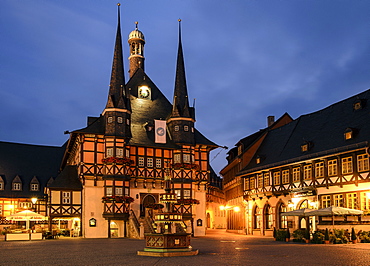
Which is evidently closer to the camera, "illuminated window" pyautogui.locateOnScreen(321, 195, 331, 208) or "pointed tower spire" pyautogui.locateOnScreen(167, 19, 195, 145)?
"illuminated window" pyautogui.locateOnScreen(321, 195, 331, 208)

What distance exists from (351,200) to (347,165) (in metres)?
2.50

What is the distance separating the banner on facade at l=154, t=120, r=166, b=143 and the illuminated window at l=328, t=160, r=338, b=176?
18705 mm

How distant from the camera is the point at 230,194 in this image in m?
60.8

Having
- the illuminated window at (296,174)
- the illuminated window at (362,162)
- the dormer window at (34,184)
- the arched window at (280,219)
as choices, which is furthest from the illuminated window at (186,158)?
the dormer window at (34,184)

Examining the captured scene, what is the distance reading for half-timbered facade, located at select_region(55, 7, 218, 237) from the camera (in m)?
46.2

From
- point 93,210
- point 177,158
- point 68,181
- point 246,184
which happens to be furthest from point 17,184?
point 246,184

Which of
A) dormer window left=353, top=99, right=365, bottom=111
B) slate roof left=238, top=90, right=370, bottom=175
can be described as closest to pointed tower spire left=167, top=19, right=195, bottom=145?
slate roof left=238, top=90, right=370, bottom=175

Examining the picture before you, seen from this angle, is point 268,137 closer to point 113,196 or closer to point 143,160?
point 143,160

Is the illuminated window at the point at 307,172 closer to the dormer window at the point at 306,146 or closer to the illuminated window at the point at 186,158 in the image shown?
the dormer window at the point at 306,146

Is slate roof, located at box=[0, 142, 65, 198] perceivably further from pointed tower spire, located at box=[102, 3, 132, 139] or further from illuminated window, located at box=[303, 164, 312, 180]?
illuminated window, located at box=[303, 164, 312, 180]

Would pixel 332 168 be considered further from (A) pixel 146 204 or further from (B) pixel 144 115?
(B) pixel 144 115

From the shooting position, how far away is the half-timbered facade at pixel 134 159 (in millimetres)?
46188

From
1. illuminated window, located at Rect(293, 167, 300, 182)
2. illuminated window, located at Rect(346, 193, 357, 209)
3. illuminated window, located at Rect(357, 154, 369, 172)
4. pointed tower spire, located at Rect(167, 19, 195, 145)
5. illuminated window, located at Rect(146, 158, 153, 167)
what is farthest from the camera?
pointed tower spire, located at Rect(167, 19, 195, 145)

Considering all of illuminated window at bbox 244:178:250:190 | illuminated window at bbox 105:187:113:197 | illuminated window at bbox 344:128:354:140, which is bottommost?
illuminated window at bbox 105:187:113:197
